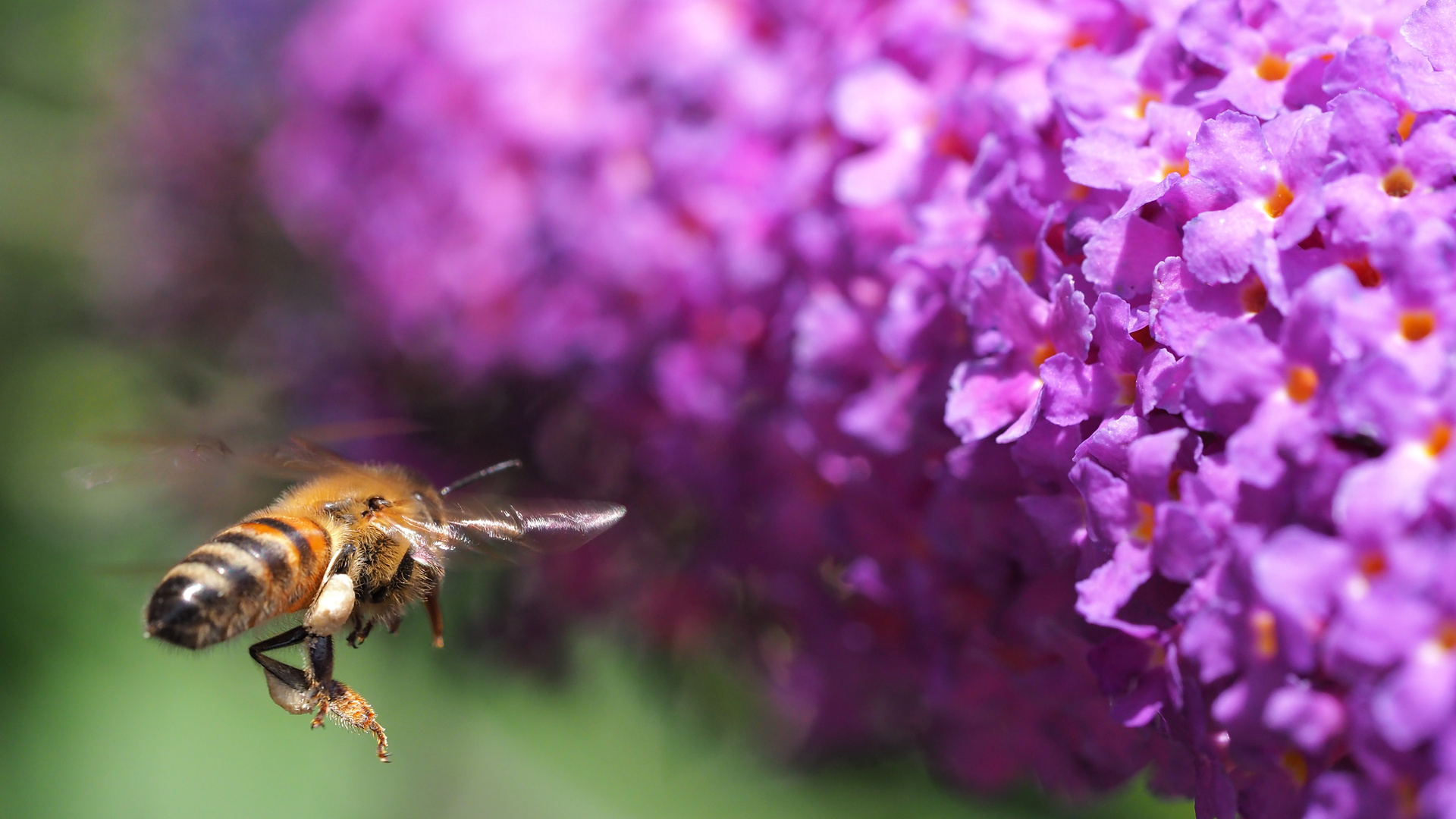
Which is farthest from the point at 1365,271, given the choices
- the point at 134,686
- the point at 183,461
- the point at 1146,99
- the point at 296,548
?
the point at 134,686

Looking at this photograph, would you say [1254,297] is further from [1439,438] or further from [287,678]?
[287,678]

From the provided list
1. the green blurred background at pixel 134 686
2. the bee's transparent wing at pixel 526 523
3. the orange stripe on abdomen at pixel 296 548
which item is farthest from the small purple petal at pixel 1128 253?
the green blurred background at pixel 134 686

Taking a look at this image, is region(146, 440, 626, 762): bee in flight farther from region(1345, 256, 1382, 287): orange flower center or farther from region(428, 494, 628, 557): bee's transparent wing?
region(1345, 256, 1382, 287): orange flower center

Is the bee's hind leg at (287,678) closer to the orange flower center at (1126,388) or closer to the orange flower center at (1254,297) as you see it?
the orange flower center at (1126,388)

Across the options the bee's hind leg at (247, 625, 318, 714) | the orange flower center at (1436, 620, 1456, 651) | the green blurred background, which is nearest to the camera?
the orange flower center at (1436, 620, 1456, 651)

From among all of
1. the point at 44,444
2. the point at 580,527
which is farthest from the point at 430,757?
the point at 580,527

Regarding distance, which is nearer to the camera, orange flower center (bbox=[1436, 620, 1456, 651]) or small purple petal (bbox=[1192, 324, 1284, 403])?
orange flower center (bbox=[1436, 620, 1456, 651])

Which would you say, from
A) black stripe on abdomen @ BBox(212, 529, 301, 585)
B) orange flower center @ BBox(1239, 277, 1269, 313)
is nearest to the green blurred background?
black stripe on abdomen @ BBox(212, 529, 301, 585)

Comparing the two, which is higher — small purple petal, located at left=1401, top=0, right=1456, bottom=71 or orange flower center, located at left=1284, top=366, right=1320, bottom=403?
small purple petal, located at left=1401, top=0, right=1456, bottom=71
